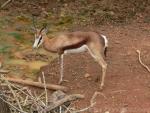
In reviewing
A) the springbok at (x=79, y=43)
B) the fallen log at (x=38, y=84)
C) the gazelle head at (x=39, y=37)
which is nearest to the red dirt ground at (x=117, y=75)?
the fallen log at (x=38, y=84)

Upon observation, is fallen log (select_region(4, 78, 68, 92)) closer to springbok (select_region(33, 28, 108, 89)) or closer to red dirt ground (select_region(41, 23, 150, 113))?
red dirt ground (select_region(41, 23, 150, 113))

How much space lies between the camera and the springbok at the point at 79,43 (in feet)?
28.8

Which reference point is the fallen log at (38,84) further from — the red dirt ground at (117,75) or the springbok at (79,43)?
the springbok at (79,43)

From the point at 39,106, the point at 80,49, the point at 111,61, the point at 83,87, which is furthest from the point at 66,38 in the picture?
the point at 39,106

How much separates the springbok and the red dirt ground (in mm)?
333

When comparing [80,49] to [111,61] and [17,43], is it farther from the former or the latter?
[17,43]

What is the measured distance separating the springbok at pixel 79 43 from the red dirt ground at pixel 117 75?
333 mm

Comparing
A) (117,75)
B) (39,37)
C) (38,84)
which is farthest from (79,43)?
(117,75)

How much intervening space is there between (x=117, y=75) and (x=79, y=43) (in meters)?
1.08

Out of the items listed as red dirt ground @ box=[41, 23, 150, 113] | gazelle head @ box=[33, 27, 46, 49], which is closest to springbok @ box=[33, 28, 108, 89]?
gazelle head @ box=[33, 27, 46, 49]

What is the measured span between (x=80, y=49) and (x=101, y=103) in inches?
41.4

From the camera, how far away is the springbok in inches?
345

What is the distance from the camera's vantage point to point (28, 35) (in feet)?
38.2

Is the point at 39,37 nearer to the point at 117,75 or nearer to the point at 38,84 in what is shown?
the point at 38,84
